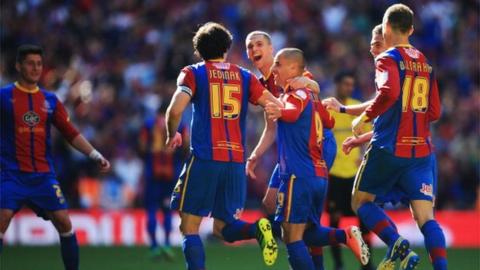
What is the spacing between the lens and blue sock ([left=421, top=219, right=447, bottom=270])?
9688 millimetres

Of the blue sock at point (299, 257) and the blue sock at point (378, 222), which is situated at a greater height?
the blue sock at point (378, 222)

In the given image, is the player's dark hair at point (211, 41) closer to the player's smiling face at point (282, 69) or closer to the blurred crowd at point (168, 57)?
the player's smiling face at point (282, 69)

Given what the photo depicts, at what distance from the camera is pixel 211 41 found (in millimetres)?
9922

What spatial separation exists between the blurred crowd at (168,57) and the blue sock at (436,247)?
10.4 metres

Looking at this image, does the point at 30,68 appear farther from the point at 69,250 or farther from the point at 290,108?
the point at 290,108

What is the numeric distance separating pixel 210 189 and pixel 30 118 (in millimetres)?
2225

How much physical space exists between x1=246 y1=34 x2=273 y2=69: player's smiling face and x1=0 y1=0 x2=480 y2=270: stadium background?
859 cm

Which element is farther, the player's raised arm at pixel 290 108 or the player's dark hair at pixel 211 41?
the player's dark hair at pixel 211 41

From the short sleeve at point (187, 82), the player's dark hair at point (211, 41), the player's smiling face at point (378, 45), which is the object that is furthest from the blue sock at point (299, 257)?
the player's smiling face at point (378, 45)

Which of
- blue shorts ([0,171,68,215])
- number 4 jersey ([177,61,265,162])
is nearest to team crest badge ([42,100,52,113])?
blue shorts ([0,171,68,215])

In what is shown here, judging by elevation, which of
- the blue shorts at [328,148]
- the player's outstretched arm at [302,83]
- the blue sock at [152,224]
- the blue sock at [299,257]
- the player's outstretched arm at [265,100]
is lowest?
the blue sock at [152,224]

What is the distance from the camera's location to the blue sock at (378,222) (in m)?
10.0

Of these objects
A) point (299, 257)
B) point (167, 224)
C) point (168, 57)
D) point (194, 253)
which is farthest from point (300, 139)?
point (168, 57)

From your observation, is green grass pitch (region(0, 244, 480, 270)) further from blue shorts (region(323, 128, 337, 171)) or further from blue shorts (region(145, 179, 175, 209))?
blue shorts (region(323, 128, 337, 171))
